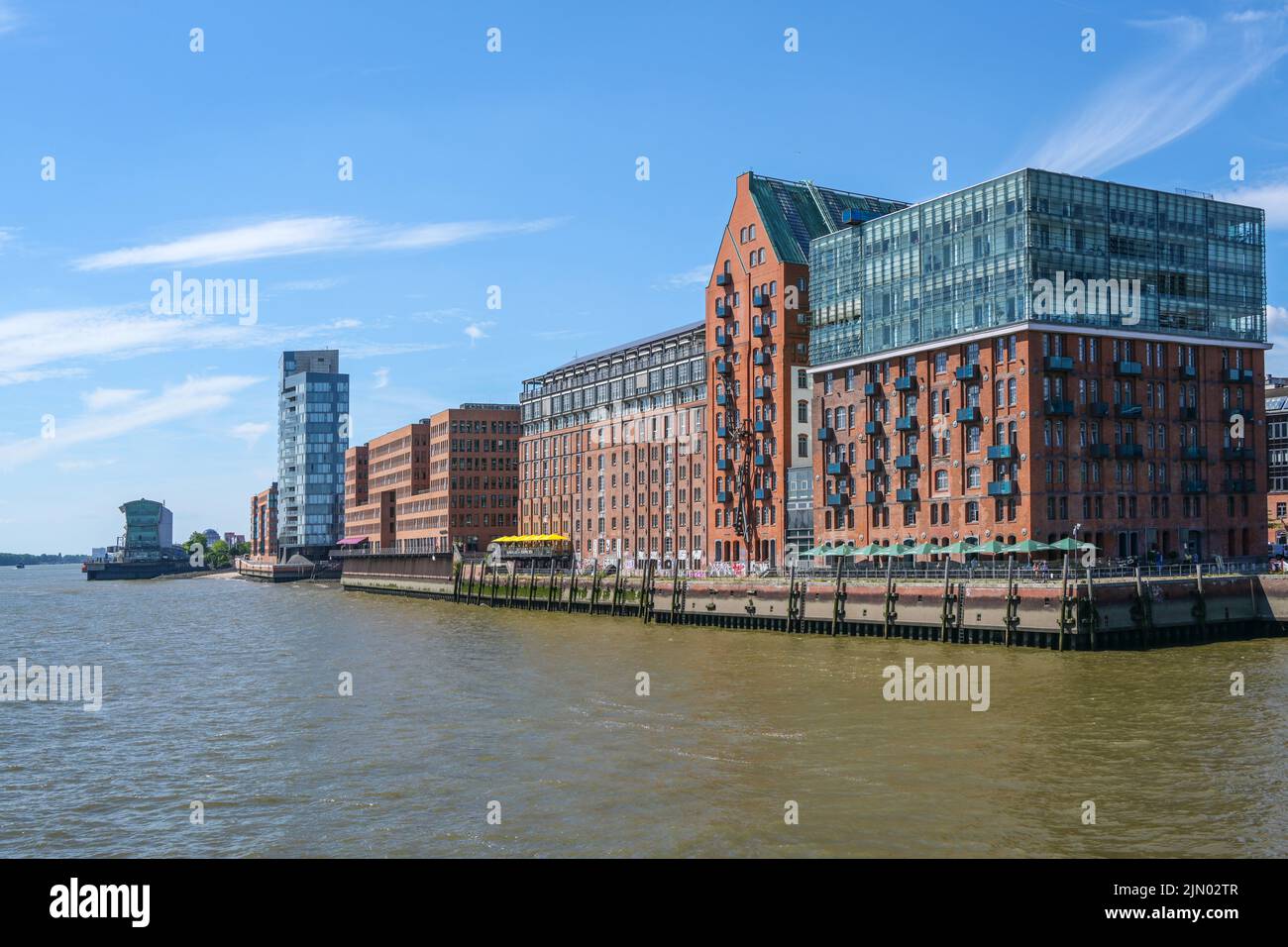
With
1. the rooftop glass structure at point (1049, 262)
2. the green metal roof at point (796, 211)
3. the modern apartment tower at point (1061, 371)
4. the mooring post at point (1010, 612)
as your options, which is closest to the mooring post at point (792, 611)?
the modern apartment tower at point (1061, 371)

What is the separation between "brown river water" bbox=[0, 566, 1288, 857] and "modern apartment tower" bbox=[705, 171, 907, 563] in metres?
62.1

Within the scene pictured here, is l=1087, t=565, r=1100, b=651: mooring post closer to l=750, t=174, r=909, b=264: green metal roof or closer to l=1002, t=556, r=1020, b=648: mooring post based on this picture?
l=1002, t=556, r=1020, b=648: mooring post

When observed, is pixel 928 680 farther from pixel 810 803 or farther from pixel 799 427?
pixel 799 427

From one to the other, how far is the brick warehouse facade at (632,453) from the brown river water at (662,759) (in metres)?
82.4

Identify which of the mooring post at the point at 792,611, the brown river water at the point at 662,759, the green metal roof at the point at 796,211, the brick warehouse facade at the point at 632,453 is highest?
the green metal roof at the point at 796,211

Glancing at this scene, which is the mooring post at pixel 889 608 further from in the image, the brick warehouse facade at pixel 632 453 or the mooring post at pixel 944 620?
the brick warehouse facade at pixel 632 453

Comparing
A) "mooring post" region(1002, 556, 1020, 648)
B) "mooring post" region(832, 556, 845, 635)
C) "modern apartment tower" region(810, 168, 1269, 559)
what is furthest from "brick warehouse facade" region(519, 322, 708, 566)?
"mooring post" region(1002, 556, 1020, 648)

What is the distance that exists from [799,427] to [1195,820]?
105786 millimetres

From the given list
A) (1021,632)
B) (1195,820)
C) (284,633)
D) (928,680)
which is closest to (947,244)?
(1021,632)

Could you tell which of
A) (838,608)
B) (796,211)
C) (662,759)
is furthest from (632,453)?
(662,759)

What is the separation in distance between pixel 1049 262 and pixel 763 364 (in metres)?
41.8

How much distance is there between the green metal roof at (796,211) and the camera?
139750 mm

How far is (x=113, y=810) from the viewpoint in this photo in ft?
115
